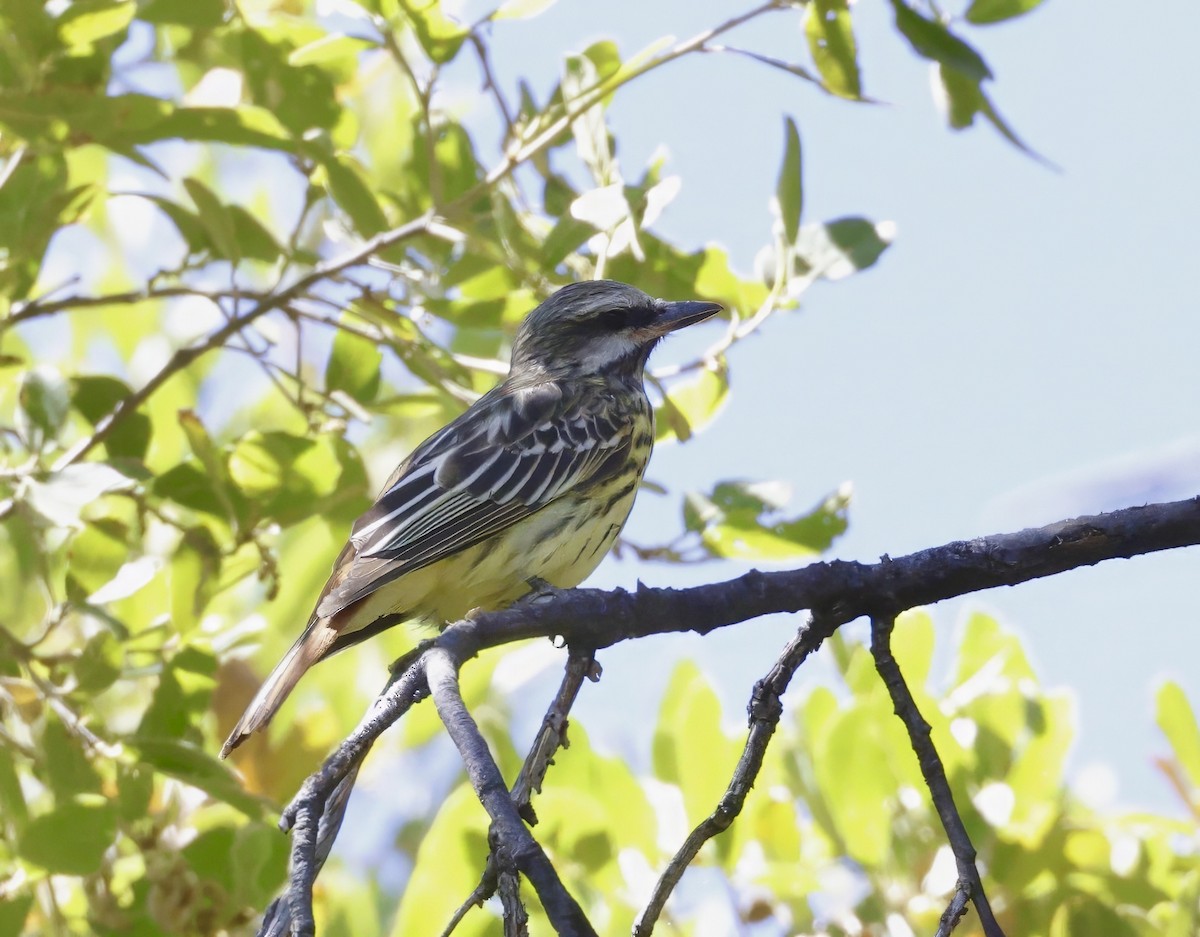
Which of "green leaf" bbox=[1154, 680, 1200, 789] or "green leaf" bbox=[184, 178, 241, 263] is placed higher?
"green leaf" bbox=[184, 178, 241, 263]

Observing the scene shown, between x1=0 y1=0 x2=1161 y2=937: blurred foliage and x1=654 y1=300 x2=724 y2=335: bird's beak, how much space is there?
1.00 metres

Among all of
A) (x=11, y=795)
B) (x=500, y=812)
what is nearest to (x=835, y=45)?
(x=500, y=812)

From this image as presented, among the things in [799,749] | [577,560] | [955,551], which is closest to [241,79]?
[577,560]

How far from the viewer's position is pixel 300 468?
3.05 m

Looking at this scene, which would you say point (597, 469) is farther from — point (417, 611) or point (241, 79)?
point (241, 79)

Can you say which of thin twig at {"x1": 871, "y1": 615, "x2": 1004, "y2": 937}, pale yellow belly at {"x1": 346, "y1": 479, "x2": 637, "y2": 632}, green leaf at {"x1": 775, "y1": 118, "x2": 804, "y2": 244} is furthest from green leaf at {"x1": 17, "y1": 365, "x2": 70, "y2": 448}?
thin twig at {"x1": 871, "y1": 615, "x2": 1004, "y2": 937}

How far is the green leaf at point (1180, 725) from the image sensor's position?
9.92ft

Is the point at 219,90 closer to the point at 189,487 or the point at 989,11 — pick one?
the point at 189,487

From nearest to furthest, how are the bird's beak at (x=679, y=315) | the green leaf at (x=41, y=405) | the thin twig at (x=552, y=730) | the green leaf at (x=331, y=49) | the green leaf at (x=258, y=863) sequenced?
1. the thin twig at (x=552, y=730)
2. the green leaf at (x=258, y=863)
3. the green leaf at (x=41, y=405)
4. the green leaf at (x=331, y=49)
5. the bird's beak at (x=679, y=315)

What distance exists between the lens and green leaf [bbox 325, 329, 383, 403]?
129 inches

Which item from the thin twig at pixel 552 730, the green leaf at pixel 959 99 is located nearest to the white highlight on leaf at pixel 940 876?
the thin twig at pixel 552 730

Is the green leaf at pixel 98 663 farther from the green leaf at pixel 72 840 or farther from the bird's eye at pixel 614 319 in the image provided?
the bird's eye at pixel 614 319

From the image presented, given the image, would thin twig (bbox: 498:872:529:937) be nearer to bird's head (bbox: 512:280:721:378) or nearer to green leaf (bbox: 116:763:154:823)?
green leaf (bbox: 116:763:154:823)

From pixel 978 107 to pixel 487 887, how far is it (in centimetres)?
173
